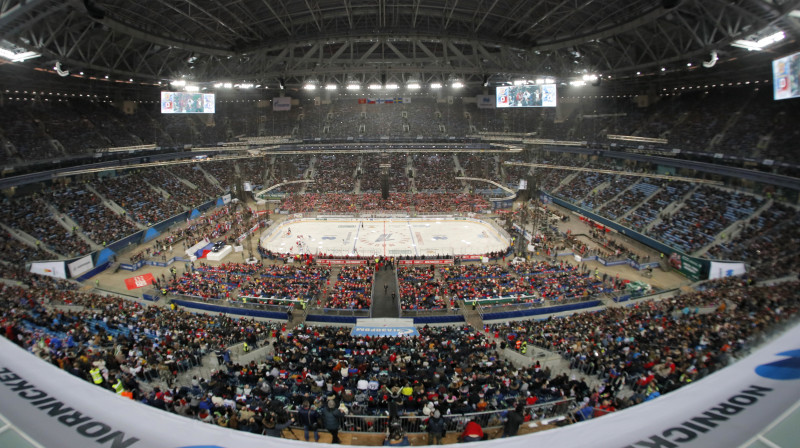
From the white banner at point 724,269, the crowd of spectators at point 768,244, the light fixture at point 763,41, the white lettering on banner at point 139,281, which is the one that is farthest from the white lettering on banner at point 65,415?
the white banner at point 724,269

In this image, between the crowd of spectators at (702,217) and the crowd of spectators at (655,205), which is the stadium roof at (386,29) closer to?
the crowd of spectators at (702,217)

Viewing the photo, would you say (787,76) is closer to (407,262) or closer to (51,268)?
(407,262)

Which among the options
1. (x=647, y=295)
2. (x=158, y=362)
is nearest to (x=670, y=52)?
(x=647, y=295)

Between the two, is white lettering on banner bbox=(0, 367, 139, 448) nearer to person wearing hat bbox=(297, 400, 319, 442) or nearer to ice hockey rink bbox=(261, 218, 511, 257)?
person wearing hat bbox=(297, 400, 319, 442)

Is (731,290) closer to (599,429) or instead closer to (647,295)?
(647,295)

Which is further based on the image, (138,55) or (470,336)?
(138,55)

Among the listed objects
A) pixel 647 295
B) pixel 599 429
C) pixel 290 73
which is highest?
pixel 290 73

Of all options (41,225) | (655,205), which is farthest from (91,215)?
(655,205)
